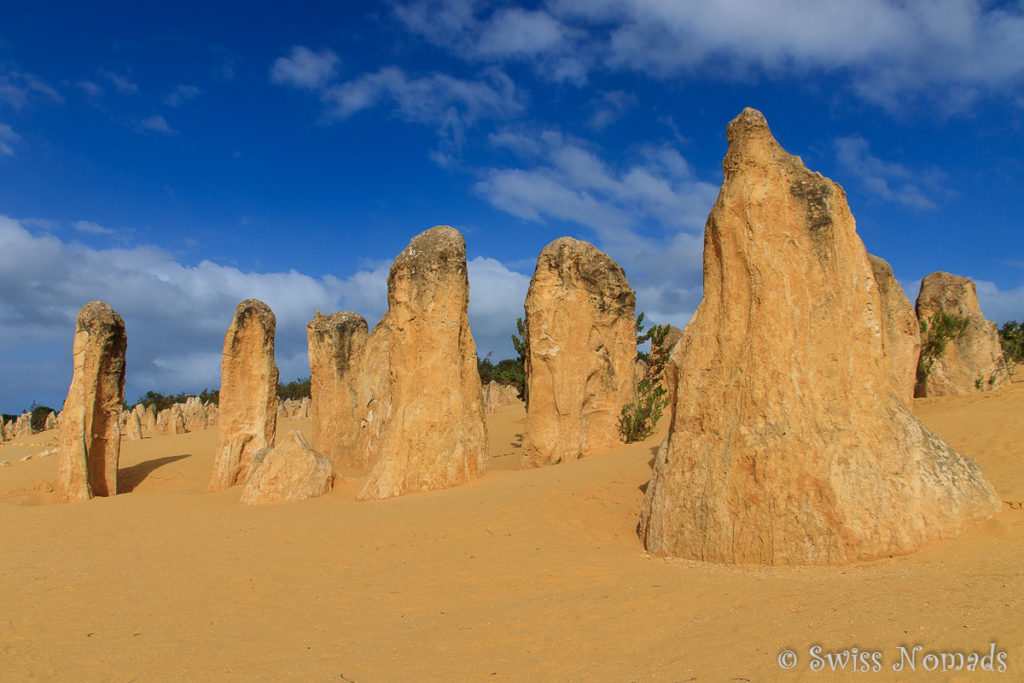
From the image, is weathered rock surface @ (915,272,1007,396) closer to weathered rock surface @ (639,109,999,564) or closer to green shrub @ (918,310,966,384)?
green shrub @ (918,310,966,384)

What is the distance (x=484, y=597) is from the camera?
16.9ft

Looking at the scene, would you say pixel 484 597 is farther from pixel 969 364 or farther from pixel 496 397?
pixel 496 397

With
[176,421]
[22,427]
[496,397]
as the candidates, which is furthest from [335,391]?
[22,427]

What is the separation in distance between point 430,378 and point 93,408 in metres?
7.23

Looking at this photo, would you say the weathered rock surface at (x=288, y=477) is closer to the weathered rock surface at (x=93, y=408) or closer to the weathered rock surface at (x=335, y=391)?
the weathered rock surface at (x=93, y=408)

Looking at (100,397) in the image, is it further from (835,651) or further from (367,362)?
(835,651)

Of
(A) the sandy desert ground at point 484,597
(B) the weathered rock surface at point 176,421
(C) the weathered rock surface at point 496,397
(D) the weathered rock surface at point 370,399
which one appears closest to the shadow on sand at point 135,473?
(D) the weathered rock surface at point 370,399

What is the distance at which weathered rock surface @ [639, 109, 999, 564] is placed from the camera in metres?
4.79

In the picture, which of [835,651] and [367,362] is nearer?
[835,651]

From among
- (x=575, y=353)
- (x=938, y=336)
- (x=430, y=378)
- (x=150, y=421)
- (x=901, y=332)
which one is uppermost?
(x=938, y=336)

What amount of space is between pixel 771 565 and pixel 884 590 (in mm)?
993

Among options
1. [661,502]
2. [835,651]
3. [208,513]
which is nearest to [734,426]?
[661,502]

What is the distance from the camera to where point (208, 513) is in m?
9.85

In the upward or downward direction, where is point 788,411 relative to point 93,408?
downward
